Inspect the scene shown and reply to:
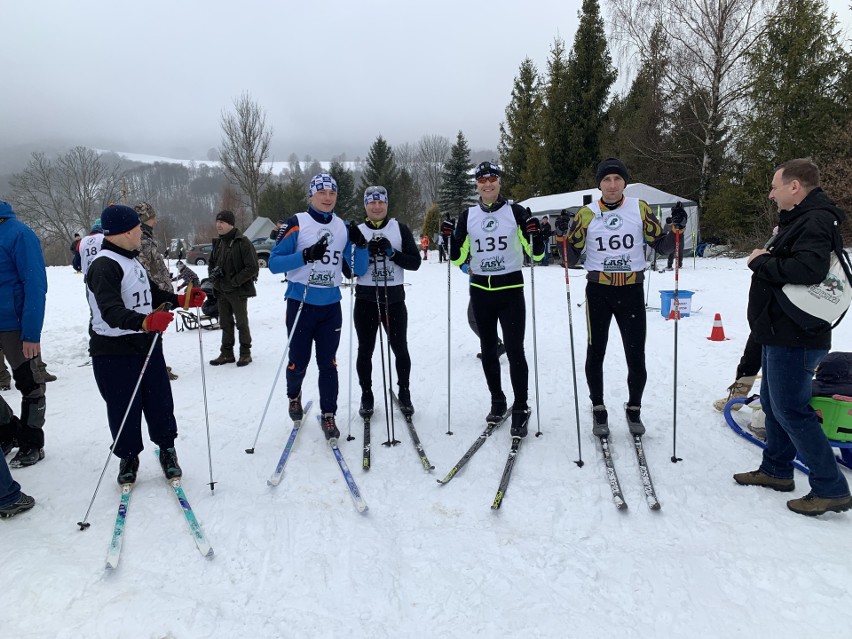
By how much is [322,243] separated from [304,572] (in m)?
2.37

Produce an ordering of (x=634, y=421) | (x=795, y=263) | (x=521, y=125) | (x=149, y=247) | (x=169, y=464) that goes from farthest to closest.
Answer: (x=521, y=125), (x=149, y=247), (x=634, y=421), (x=169, y=464), (x=795, y=263)

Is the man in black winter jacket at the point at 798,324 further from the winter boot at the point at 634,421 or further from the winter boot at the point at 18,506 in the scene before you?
the winter boot at the point at 18,506

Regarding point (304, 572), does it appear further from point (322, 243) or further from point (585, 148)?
point (585, 148)

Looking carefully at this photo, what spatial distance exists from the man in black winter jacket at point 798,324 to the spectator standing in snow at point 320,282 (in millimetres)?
2960

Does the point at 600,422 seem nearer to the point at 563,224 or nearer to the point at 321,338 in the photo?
the point at 563,224

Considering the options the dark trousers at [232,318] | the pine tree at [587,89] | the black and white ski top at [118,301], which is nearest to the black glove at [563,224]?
the black and white ski top at [118,301]

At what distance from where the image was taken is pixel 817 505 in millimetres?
2811

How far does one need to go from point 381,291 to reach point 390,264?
10.6 inches

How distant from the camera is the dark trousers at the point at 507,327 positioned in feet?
13.0

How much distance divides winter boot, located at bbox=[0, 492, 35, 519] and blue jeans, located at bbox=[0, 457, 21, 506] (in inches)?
0.9

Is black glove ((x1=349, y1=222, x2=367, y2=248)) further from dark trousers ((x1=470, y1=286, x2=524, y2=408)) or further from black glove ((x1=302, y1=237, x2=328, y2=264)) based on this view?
dark trousers ((x1=470, y1=286, x2=524, y2=408))

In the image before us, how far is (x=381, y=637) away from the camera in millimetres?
2172

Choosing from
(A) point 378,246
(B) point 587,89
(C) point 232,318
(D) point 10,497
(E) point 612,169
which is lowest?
(D) point 10,497

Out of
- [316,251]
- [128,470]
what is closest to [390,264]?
[316,251]
